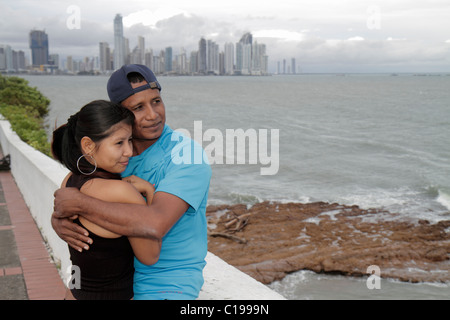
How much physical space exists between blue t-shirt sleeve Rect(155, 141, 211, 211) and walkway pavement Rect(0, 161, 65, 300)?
9.46 feet


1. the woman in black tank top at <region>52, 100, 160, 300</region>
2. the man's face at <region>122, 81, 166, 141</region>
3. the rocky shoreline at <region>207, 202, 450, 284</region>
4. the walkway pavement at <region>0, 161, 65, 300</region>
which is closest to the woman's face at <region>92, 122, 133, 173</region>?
the woman in black tank top at <region>52, 100, 160, 300</region>

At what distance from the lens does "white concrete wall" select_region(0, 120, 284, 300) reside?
8.31 ft

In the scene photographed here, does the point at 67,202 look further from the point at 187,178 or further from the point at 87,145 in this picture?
the point at 187,178

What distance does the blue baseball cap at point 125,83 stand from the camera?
2061 millimetres

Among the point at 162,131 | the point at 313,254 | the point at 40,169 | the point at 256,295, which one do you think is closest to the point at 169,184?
the point at 162,131

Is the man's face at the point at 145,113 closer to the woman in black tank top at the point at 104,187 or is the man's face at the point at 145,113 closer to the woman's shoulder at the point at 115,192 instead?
the woman in black tank top at the point at 104,187

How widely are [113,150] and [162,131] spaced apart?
0.97ft

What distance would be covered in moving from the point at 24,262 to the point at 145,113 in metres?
3.58

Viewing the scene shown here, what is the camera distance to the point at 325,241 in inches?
507

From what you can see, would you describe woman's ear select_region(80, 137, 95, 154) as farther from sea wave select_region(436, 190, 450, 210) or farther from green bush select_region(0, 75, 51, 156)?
sea wave select_region(436, 190, 450, 210)

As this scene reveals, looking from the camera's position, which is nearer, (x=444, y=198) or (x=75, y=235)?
(x=75, y=235)

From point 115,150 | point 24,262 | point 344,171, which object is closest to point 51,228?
point 24,262

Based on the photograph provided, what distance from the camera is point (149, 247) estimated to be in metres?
1.83
